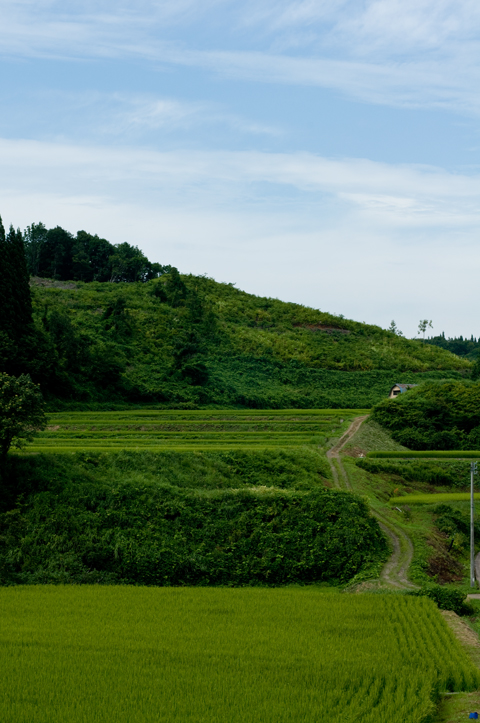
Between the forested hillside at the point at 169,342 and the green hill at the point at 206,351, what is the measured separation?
127 millimetres

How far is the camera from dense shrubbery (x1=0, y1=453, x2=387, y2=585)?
77.6ft

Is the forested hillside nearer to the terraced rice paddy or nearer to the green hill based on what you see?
the green hill

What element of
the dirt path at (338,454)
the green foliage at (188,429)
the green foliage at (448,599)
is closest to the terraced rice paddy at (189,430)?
the green foliage at (188,429)

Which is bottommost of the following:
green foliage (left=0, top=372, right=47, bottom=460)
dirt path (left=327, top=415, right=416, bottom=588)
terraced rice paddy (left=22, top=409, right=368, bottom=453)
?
dirt path (left=327, top=415, right=416, bottom=588)

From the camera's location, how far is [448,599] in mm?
20906

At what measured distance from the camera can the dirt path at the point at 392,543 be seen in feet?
81.0

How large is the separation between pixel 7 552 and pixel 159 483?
6701 millimetres

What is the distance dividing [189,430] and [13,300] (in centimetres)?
1439

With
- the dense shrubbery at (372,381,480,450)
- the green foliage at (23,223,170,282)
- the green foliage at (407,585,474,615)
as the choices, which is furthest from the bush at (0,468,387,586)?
the green foliage at (23,223,170,282)

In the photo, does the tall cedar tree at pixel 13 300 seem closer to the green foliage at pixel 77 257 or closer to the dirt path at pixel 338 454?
the dirt path at pixel 338 454

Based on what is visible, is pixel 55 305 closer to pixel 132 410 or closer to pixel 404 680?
pixel 132 410

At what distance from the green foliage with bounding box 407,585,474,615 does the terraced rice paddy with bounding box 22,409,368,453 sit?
16.8 m

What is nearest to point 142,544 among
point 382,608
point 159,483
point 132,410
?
point 159,483

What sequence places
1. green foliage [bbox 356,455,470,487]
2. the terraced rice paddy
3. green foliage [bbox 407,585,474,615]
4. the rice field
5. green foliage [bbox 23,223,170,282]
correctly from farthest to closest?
green foliage [bbox 23,223,170,282]
green foliage [bbox 356,455,470,487]
the terraced rice paddy
green foliage [bbox 407,585,474,615]
the rice field
